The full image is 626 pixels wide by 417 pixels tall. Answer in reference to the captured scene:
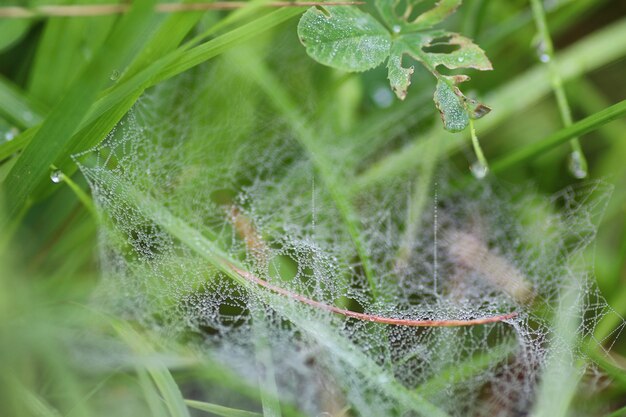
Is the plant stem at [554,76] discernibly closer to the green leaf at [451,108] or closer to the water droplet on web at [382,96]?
the water droplet on web at [382,96]

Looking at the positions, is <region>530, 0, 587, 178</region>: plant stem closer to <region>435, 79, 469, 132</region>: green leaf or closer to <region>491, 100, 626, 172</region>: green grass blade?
<region>491, 100, 626, 172</region>: green grass blade

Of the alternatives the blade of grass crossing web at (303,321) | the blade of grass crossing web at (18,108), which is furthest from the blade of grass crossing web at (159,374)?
the blade of grass crossing web at (18,108)

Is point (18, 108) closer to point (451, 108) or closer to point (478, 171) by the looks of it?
point (451, 108)

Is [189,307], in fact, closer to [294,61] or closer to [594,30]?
[294,61]

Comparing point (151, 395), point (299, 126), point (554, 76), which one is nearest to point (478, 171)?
point (554, 76)

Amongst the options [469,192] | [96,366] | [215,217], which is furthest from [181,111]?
[469,192]

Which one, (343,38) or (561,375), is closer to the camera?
(343,38)
